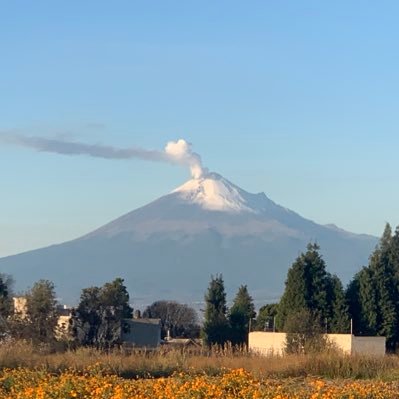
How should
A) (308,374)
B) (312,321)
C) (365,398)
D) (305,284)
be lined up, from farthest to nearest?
(305,284)
(312,321)
(308,374)
(365,398)

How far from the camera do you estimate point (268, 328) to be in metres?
60.7

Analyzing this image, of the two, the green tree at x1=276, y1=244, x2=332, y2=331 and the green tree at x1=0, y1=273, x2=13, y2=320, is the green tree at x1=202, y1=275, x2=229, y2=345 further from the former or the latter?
the green tree at x1=0, y1=273, x2=13, y2=320

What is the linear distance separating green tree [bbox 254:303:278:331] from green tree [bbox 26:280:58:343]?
18.9 meters

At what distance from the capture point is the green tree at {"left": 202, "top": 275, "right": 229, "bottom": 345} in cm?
5409

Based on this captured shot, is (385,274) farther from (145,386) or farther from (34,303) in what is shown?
(145,386)

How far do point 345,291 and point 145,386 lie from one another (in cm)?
4007

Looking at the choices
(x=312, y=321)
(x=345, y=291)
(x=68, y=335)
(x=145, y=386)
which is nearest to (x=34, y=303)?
(x=68, y=335)

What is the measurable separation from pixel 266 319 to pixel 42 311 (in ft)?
71.6

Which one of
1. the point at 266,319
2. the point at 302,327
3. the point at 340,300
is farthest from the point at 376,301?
the point at 266,319

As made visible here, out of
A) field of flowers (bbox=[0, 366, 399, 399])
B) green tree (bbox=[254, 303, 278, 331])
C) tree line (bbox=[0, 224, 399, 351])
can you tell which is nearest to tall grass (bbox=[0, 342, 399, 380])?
field of flowers (bbox=[0, 366, 399, 399])

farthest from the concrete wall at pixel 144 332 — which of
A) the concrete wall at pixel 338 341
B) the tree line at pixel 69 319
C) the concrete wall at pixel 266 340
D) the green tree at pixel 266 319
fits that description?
the concrete wall at pixel 338 341

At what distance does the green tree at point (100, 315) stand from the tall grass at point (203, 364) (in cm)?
2283

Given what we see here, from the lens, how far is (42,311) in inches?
1715

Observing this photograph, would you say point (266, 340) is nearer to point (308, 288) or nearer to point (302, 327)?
point (302, 327)
